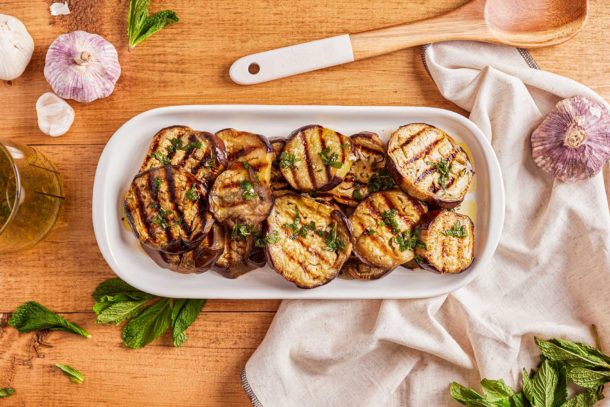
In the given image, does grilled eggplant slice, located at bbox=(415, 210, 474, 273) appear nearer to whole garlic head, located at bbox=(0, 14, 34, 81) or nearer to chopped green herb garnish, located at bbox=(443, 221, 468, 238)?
chopped green herb garnish, located at bbox=(443, 221, 468, 238)

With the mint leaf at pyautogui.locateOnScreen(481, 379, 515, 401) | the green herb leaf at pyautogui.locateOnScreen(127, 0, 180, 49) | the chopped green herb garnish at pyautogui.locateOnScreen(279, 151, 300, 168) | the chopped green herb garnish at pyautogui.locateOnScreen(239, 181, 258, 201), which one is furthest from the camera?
the green herb leaf at pyautogui.locateOnScreen(127, 0, 180, 49)

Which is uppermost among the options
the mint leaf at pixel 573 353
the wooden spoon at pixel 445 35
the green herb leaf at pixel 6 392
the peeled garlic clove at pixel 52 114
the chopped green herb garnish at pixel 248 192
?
the wooden spoon at pixel 445 35

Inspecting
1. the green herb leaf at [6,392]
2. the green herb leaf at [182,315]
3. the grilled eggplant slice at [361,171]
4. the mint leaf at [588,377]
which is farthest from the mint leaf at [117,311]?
the mint leaf at [588,377]

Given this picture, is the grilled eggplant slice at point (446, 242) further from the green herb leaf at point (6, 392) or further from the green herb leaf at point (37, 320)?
the green herb leaf at point (6, 392)

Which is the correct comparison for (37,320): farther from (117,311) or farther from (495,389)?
(495,389)

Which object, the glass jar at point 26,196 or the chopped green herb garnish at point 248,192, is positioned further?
the glass jar at point 26,196

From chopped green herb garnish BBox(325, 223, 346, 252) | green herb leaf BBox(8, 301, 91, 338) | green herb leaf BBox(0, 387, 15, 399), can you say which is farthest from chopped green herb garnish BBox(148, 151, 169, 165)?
green herb leaf BBox(0, 387, 15, 399)

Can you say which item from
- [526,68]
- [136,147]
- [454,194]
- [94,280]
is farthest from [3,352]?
[526,68]
